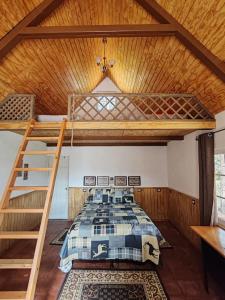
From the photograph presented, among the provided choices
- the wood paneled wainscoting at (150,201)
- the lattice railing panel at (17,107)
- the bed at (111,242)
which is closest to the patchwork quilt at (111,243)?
the bed at (111,242)

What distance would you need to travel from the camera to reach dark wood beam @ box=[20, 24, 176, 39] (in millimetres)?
2311

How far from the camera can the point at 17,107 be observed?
11.5ft

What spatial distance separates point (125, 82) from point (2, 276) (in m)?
4.44

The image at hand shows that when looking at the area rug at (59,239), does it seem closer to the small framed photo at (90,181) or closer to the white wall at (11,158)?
the white wall at (11,158)

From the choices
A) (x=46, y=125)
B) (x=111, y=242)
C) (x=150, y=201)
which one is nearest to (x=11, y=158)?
(x=46, y=125)

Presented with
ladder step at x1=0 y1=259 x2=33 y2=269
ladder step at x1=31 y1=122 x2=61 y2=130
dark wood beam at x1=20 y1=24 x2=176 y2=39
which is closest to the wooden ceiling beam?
ladder step at x1=31 y1=122 x2=61 y2=130

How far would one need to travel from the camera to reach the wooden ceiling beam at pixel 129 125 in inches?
130

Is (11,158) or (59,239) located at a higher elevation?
(11,158)

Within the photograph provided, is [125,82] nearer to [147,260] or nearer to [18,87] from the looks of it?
[18,87]

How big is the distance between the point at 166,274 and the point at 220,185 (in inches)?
63.5

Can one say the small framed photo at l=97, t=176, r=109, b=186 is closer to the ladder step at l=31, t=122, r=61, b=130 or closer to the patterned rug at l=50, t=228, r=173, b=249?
the patterned rug at l=50, t=228, r=173, b=249

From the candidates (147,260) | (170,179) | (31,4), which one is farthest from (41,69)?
(170,179)

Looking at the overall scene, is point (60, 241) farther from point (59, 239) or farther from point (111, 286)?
point (111, 286)

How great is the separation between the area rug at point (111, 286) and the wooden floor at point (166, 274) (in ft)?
0.41
